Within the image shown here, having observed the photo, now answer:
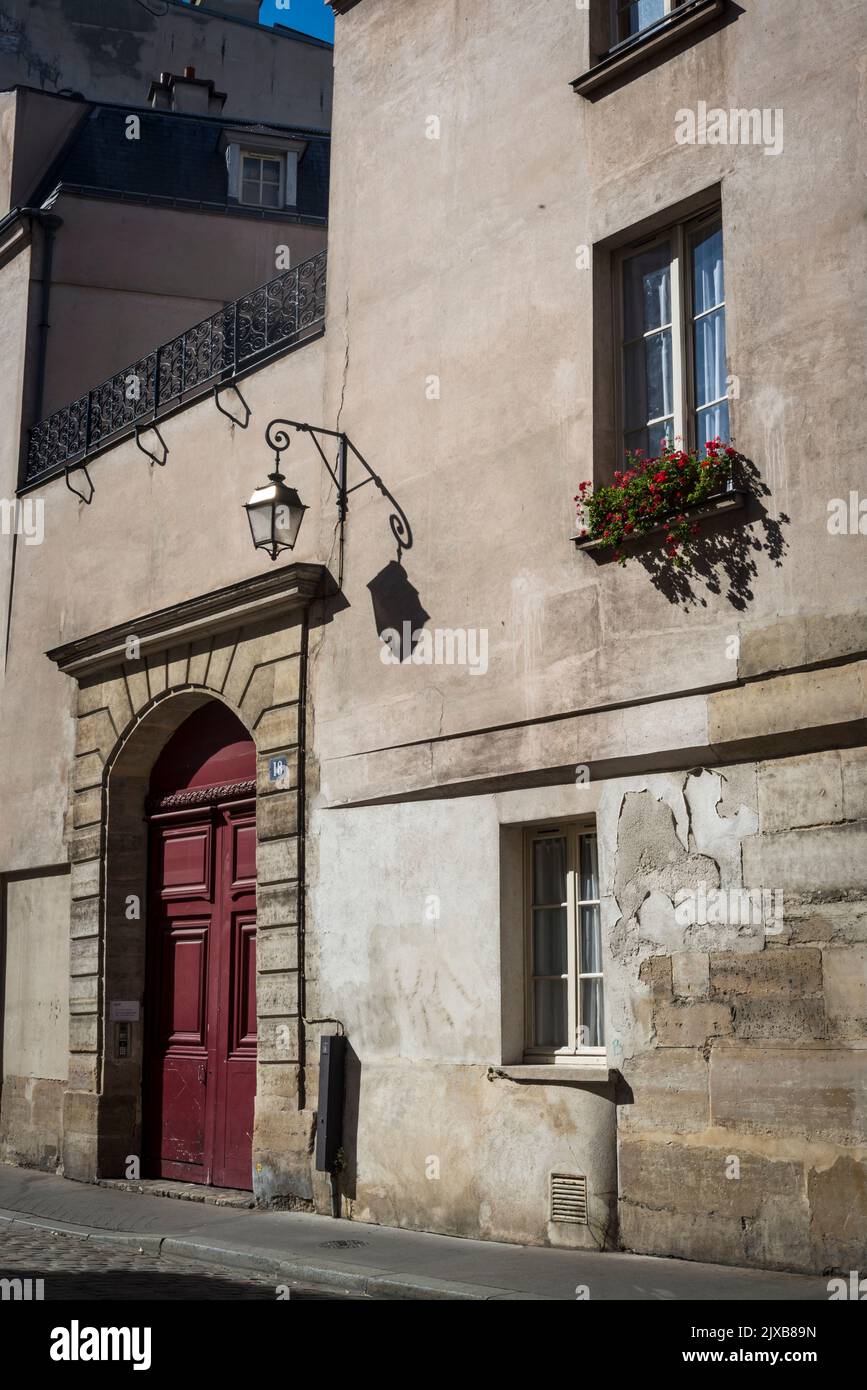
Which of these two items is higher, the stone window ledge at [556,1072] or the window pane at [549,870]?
the window pane at [549,870]

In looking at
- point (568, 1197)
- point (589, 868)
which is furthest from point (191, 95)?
point (568, 1197)

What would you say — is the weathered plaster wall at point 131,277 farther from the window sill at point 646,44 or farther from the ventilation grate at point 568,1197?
the ventilation grate at point 568,1197

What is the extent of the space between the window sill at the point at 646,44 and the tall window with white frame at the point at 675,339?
3.36 feet

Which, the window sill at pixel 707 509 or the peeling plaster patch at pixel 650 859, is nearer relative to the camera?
the window sill at pixel 707 509

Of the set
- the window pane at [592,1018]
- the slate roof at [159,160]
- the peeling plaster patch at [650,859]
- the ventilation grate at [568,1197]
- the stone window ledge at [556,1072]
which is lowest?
the ventilation grate at [568,1197]

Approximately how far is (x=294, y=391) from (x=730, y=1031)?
6.03m

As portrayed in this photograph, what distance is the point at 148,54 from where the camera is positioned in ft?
78.3

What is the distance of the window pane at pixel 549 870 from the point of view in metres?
9.52

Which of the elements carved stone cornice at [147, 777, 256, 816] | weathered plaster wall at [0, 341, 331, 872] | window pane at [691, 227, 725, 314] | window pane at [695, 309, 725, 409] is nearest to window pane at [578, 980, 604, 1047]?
window pane at [695, 309, 725, 409]

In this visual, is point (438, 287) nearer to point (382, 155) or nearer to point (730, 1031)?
point (382, 155)

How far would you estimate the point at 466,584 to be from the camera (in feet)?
32.8

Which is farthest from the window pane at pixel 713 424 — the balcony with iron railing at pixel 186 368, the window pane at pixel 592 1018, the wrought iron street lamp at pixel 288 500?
the balcony with iron railing at pixel 186 368

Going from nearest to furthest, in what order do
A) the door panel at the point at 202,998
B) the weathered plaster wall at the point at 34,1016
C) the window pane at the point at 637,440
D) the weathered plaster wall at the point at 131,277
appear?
the window pane at the point at 637,440
the door panel at the point at 202,998
the weathered plaster wall at the point at 34,1016
the weathered plaster wall at the point at 131,277

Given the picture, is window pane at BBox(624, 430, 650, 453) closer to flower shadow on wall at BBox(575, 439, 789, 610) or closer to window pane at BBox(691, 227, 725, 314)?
flower shadow on wall at BBox(575, 439, 789, 610)
